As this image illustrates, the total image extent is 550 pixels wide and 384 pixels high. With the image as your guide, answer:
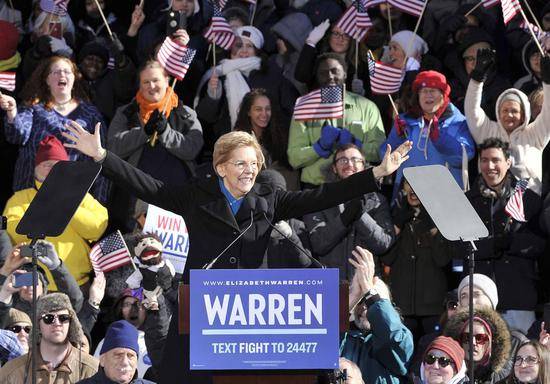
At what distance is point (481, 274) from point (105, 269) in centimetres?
262

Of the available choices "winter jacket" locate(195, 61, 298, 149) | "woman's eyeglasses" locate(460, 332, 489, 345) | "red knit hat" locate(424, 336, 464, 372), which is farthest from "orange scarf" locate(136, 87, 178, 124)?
"red knit hat" locate(424, 336, 464, 372)

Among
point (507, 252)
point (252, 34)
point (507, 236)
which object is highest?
point (252, 34)

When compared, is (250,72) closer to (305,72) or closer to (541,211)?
(305,72)

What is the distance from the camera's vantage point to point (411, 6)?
40.2ft

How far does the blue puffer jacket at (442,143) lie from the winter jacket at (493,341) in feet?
8.58

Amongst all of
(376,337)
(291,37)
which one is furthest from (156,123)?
(376,337)

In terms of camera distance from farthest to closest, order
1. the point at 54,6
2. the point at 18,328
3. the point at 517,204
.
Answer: the point at 54,6 → the point at 517,204 → the point at 18,328

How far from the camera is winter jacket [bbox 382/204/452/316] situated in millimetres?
10117

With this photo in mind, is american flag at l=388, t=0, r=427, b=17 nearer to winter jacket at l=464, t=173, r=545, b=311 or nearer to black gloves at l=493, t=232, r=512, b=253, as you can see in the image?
winter jacket at l=464, t=173, r=545, b=311

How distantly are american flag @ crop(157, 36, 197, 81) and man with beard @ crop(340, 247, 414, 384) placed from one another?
3847 millimetres

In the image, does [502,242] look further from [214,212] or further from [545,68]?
[214,212]

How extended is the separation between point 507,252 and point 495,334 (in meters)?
1.95

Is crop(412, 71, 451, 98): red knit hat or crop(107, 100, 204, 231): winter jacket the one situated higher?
crop(412, 71, 451, 98): red knit hat

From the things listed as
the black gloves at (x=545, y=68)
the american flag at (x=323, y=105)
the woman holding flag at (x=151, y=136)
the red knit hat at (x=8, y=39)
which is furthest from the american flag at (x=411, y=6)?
the red knit hat at (x=8, y=39)
